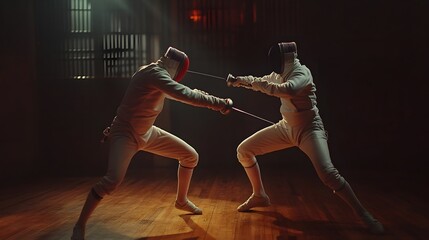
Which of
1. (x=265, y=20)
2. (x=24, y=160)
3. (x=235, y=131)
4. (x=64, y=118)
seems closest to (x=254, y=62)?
(x=265, y=20)

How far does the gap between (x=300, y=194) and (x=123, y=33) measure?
3.33 metres

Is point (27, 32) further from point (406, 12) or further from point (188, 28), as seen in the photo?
point (406, 12)

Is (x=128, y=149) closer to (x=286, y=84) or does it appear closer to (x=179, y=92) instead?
(x=179, y=92)

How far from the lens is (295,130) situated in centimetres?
295

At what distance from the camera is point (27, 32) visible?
17.7 feet

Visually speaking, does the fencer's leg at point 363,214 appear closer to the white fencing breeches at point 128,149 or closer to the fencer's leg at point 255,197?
the fencer's leg at point 255,197

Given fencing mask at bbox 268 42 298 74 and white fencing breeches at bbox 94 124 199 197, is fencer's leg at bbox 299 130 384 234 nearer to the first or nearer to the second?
fencing mask at bbox 268 42 298 74

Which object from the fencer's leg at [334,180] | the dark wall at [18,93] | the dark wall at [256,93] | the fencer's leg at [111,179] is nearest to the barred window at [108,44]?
the dark wall at [256,93]

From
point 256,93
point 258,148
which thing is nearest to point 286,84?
point 258,148

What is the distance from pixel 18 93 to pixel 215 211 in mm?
3371

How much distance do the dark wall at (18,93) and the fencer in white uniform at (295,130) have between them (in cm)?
331

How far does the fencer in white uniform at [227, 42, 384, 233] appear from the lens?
2.74 meters

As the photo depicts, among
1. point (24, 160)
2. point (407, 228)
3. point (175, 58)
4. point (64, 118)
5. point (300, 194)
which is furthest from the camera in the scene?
point (64, 118)

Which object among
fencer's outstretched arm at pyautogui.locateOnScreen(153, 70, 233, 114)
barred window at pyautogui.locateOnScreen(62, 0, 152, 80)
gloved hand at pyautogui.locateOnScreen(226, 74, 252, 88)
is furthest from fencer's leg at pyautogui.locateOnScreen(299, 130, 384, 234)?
barred window at pyautogui.locateOnScreen(62, 0, 152, 80)
